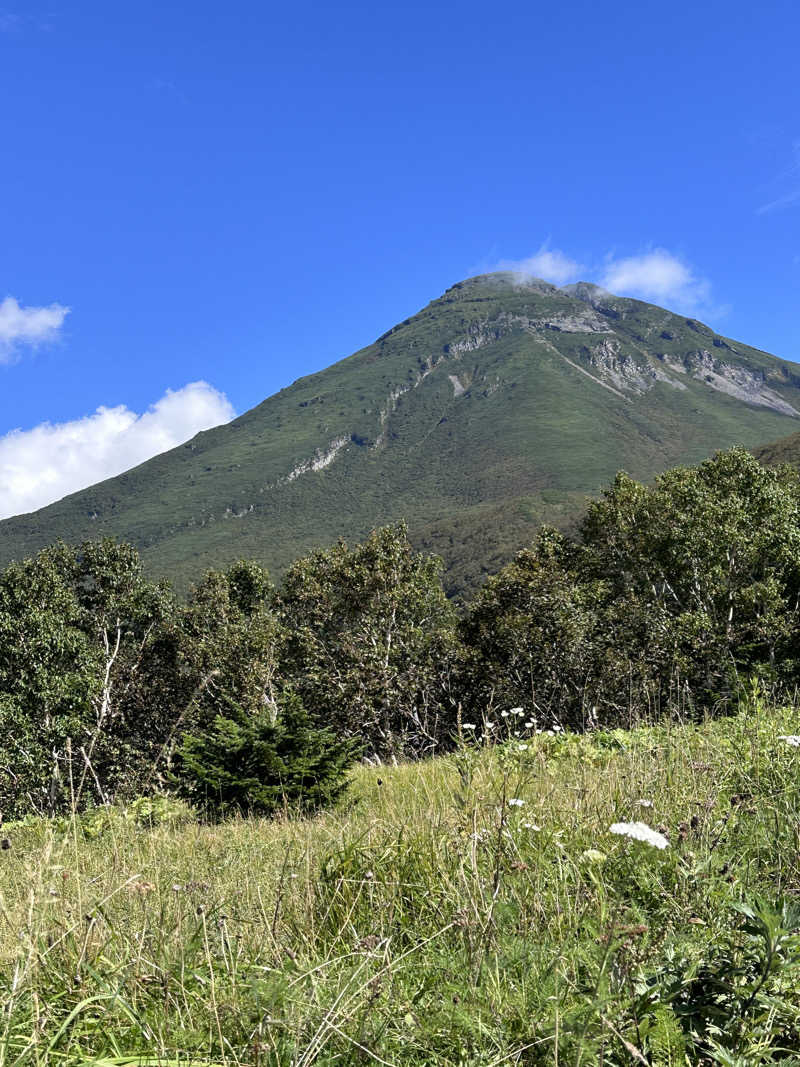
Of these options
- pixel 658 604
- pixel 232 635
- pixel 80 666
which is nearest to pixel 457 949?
pixel 80 666

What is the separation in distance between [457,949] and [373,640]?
23.0m

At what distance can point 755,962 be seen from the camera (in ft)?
6.28

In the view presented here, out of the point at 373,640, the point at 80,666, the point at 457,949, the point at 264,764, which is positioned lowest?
the point at 373,640

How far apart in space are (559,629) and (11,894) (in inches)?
826

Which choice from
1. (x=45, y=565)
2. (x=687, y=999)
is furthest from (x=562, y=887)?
(x=45, y=565)

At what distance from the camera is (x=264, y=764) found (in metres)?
8.12

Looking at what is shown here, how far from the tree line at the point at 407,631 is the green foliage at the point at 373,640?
81 mm

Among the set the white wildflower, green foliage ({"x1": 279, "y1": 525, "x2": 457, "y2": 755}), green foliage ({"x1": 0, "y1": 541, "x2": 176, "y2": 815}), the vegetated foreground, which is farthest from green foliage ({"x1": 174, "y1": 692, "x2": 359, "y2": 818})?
green foliage ({"x1": 279, "y1": 525, "x2": 457, "y2": 755})

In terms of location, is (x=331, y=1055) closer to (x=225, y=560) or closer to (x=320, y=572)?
(x=320, y=572)

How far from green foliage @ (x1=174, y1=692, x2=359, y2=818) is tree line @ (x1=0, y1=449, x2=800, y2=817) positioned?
11.7 m

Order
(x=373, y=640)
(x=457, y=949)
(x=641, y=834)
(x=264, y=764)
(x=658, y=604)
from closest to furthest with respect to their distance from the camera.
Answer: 1. (x=641, y=834)
2. (x=457, y=949)
3. (x=264, y=764)
4. (x=658, y=604)
5. (x=373, y=640)

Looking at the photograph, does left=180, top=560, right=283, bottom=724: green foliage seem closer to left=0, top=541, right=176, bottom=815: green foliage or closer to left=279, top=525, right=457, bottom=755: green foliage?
left=279, top=525, right=457, bottom=755: green foliage

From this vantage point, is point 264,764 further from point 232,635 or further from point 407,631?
point 232,635

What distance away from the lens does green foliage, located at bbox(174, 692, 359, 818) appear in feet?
25.2
